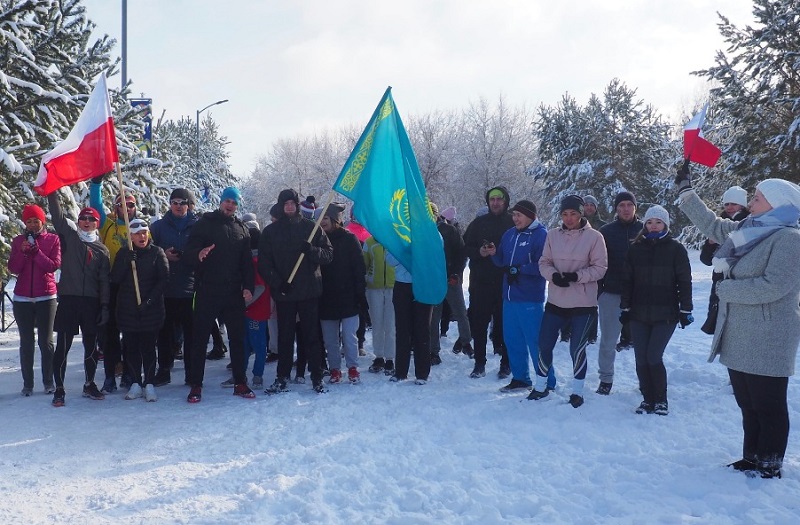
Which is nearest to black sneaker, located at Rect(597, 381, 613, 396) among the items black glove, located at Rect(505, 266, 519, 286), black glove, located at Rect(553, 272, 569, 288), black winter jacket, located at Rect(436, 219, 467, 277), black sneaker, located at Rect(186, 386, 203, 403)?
black glove, located at Rect(553, 272, 569, 288)

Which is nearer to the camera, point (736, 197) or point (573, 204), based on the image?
point (573, 204)

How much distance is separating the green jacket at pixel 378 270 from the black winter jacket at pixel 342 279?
0.49 metres

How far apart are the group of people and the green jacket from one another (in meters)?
0.01

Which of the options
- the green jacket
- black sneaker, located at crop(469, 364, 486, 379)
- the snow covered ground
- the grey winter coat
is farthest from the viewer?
the green jacket

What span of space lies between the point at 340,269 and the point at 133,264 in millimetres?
2322

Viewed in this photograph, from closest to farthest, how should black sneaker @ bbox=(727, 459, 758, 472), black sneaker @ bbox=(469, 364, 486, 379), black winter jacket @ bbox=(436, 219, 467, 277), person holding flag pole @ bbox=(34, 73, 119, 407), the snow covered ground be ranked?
the snow covered ground, black sneaker @ bbox=(727, 459, 758, 472), person holding flag pole @ bbox=(34, 73, 119, 407), black sneaker @ bbox=(469, 364, 486, 379), black winter jacket @ bbox=(436, 219, 467, 277)

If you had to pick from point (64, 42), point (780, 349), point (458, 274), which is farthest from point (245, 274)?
point (64, 42)

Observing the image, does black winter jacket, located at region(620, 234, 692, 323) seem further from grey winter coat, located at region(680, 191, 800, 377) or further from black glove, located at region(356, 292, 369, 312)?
black glove, located at region(356, 292, 369, 312)

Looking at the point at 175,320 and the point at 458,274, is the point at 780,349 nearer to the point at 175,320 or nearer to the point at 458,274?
the point at 458,274

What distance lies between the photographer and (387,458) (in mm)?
5117

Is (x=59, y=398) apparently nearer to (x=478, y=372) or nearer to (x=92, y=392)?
(x=92, y=392)

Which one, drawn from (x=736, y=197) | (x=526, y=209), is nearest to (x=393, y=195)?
(x=526, y=209)

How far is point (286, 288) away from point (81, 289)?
2154 mm

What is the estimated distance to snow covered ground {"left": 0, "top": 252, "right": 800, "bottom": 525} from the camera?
4164mm
